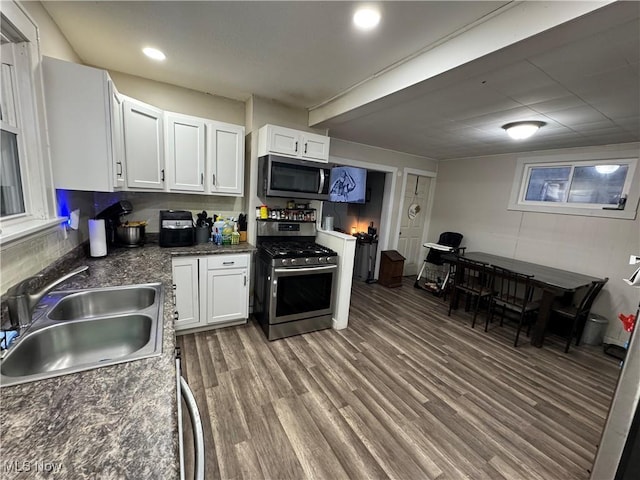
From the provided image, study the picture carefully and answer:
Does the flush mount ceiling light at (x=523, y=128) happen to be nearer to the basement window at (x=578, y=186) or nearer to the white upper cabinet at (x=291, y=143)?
the basement window at (x=578, y=186)

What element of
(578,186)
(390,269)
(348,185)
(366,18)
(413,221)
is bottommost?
(390,269)

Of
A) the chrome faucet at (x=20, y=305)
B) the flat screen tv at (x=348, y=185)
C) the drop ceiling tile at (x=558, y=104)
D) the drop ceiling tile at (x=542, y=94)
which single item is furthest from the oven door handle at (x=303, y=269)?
the flat screen tv at (x=348, y=185)

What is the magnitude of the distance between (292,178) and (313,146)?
1.53 ft

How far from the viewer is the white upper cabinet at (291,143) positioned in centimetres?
273

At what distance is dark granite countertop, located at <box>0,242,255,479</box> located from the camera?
1.92 feet

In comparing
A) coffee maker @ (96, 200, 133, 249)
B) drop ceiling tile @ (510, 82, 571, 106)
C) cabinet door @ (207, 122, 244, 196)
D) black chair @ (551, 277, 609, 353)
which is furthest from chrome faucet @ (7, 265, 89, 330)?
black chair @ (551, 277, 609, 353)

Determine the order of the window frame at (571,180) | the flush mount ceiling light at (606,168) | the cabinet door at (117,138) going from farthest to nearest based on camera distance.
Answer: the flush mount ceiling light at (606,168) < the window frame at (571,180) < the cabinet door at (117,138)

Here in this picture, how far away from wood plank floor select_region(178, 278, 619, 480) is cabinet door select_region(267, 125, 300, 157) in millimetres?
1983

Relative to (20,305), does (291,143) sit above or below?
above

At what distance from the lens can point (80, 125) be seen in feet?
5.56

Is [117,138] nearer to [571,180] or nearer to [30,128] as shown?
[30,128]

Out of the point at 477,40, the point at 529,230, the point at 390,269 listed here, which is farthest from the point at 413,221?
the point at 477,40

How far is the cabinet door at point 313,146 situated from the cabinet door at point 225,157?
0.66m

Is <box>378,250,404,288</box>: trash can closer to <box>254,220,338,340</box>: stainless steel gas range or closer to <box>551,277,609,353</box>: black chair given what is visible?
<box>254,220,338,340</box>: stainless steel gas range
